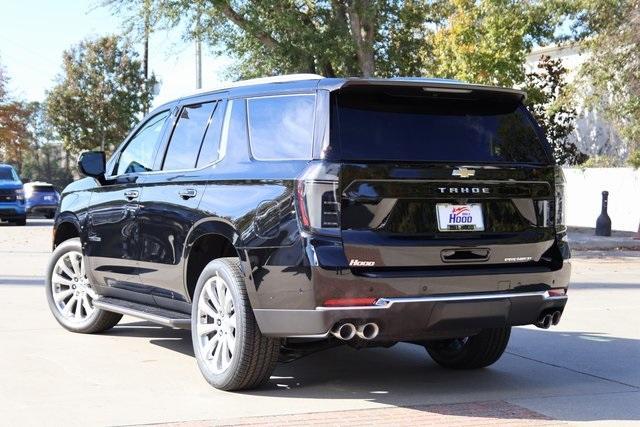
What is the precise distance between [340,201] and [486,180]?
104 cm

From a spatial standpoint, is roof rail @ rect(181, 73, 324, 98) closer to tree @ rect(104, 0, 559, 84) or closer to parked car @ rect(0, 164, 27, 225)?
tree @ rect(104, 0, 559, 84)

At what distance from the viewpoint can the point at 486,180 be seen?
590cm

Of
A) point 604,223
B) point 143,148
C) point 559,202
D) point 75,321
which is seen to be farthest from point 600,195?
point 559,202

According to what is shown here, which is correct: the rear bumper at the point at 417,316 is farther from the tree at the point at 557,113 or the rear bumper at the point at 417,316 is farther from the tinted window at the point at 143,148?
the tree at the point at 557,113

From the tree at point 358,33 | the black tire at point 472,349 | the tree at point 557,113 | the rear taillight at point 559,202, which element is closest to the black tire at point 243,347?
the black tire at point 472,349

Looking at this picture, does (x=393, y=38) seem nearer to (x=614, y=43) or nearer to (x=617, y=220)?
(x=614, y=43)

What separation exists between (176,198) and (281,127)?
1.10 meters

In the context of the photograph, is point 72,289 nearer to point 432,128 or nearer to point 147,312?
point 147,312

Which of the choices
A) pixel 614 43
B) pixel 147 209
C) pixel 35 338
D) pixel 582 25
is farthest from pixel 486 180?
pixel 582 25

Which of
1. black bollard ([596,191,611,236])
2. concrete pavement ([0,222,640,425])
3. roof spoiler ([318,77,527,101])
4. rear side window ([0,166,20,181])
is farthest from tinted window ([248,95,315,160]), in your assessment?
rear side window ([0,166,20,181])

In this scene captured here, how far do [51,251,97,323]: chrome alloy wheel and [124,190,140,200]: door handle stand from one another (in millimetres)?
1160

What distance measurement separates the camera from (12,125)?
51219 mm

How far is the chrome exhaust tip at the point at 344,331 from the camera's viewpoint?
5.42m

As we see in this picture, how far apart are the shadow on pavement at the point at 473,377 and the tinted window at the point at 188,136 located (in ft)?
5.18
